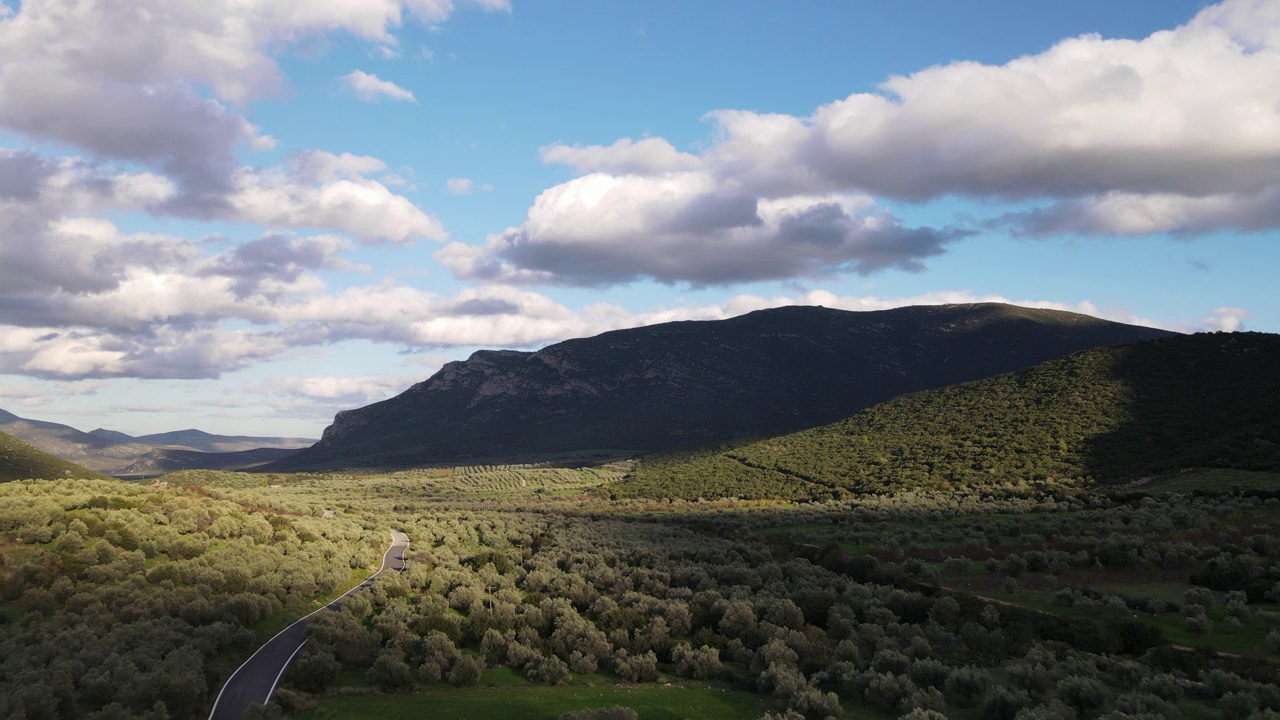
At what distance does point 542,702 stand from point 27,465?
7606 cm

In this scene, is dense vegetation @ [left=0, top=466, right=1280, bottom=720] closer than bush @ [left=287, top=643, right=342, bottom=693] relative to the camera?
Yes

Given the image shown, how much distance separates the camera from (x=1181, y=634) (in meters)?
20.6

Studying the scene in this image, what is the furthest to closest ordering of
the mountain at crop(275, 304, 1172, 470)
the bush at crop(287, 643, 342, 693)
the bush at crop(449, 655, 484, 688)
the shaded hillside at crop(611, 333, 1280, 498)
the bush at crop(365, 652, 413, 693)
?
1. the mountain at crop(275, 304, 1172, 470)
2. the shaded hillside at crop(611, 333, 1280, 498)
3. the bush at crop(449, 655, 484, 688)
4. the bush at crop(365, 652, 413, 693)
5. the bush at crop(287, 643, 342, 693)

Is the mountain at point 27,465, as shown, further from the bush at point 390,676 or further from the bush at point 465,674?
the bush at point 465,674

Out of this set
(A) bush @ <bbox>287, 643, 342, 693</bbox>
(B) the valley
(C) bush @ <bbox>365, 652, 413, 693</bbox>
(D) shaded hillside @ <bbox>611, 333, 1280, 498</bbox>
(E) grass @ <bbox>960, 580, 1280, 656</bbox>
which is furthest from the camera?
(D) shaded hillside @ <bbox>611, 333, 1280, 498</bbox>

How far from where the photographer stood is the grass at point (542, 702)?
61.0 feet

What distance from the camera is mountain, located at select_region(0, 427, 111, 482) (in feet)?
210

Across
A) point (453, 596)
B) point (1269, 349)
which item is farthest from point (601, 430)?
point (453, 596)

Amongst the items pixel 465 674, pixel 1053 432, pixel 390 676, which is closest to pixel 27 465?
pixel 390 676

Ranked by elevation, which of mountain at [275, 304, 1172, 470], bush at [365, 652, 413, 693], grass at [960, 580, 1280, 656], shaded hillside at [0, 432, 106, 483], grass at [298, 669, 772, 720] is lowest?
grass at [298, 669, 772, 720]

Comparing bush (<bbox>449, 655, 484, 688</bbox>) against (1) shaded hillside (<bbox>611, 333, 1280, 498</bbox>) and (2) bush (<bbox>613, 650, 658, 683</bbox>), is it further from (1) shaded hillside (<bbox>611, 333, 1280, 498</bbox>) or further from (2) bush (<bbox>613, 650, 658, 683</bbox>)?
(1) shaded hillside (<bbox>611, 333, 1280, 498</bbox>)

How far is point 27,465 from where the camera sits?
68.2 metres

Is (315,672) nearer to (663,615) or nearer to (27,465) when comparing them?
(663,615)

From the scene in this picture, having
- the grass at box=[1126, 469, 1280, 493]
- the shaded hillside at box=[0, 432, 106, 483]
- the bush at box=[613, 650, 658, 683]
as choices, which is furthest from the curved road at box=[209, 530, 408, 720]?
the grass at box=[1126, 469, 1280, 493]
